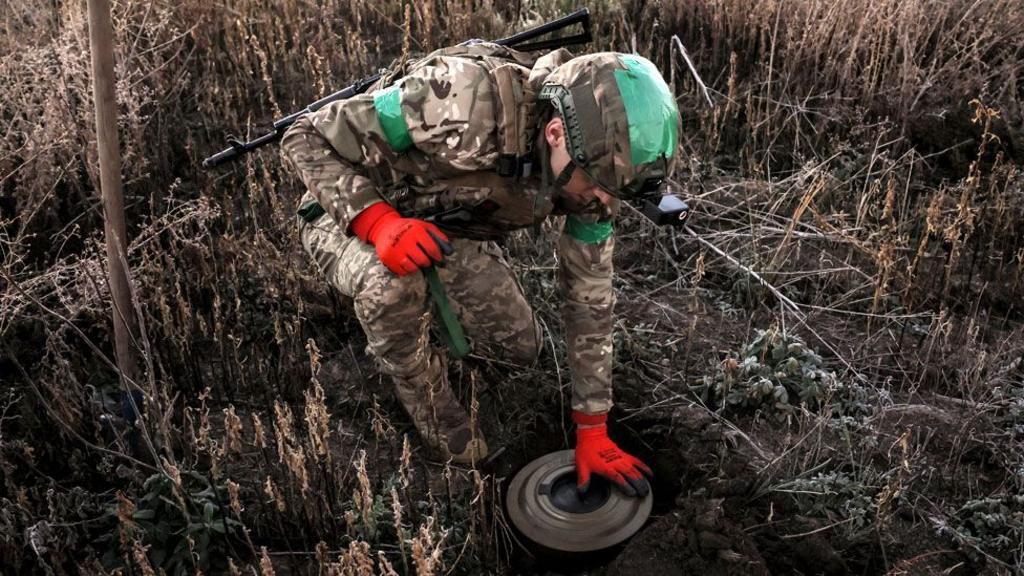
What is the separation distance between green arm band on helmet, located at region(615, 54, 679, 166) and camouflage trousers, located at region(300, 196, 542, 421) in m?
0.90

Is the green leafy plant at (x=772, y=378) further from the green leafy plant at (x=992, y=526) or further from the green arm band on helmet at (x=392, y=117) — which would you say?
the green arm band on helmet at (x=392, y=117)

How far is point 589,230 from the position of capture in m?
2.95

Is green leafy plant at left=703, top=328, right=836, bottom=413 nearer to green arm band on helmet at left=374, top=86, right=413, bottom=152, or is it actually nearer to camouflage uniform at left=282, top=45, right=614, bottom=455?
camouflage uniform at left=282, top=45, right=614, bottom=455

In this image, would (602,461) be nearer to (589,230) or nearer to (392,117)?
(589,230)

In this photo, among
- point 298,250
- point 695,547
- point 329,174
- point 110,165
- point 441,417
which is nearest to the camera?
point 695,547

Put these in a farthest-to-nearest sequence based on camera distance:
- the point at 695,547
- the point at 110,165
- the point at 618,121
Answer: the point at 110,165 < the point at 695,547 < the point at 618,121

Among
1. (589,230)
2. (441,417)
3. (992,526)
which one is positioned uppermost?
(589,230)

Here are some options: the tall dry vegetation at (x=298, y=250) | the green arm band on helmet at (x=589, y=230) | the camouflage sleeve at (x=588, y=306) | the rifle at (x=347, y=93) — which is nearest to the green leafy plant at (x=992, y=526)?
the tall dry vegetation at (x=298, y=250)

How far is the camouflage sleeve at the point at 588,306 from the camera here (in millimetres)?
2975

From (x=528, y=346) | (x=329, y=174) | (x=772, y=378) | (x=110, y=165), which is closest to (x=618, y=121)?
(x=329, y=174)

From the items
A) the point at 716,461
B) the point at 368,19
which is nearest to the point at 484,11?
the point at 368,19

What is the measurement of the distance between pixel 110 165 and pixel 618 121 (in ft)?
5.48

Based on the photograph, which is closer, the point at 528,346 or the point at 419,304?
the point at 419,304

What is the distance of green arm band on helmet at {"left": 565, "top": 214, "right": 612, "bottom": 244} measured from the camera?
2.95m
